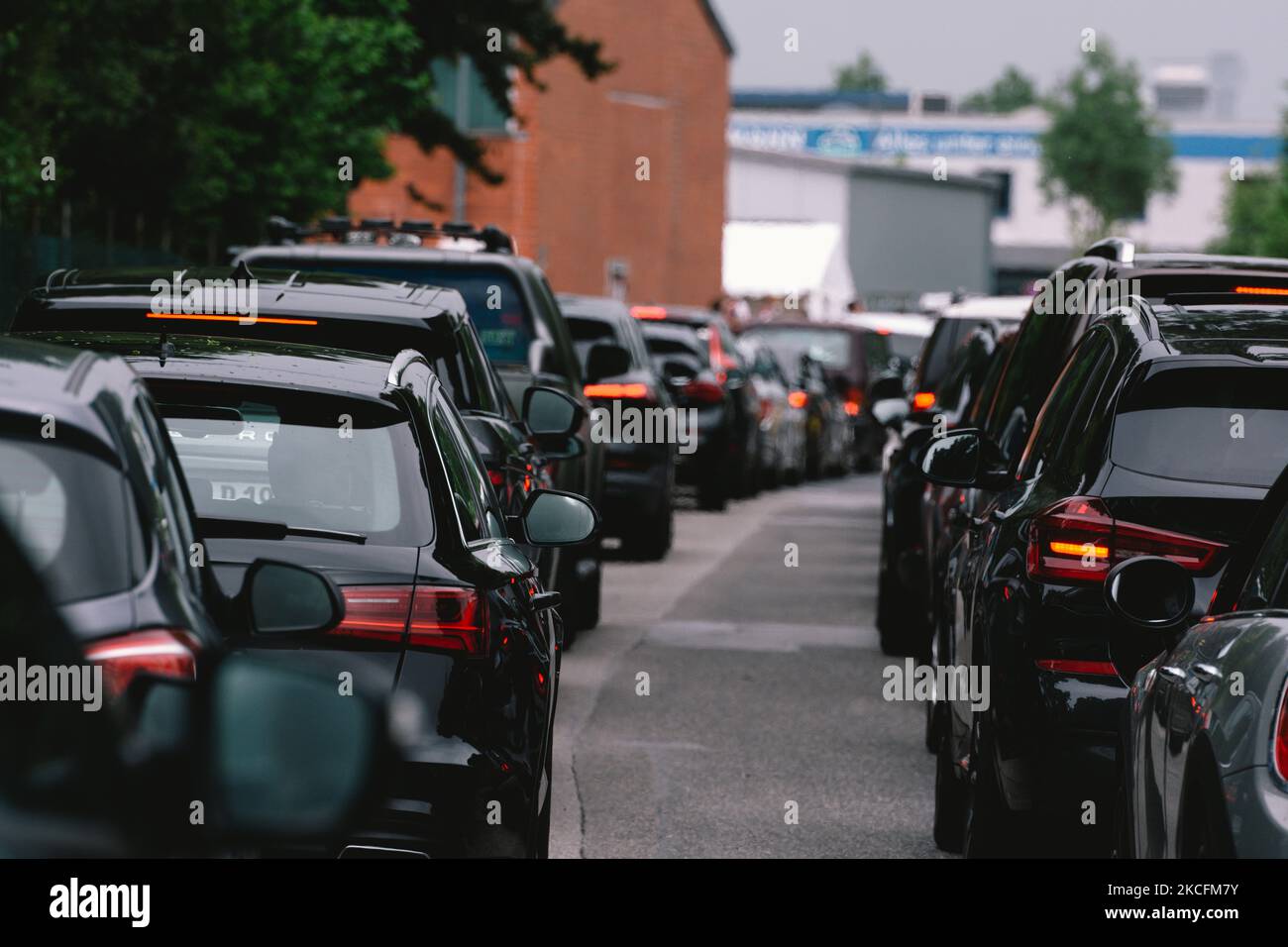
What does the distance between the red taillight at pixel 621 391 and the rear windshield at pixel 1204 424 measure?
10.8 meters

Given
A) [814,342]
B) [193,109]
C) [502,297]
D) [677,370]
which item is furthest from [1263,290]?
[814,342]

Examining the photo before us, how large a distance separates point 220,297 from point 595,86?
45.6 m

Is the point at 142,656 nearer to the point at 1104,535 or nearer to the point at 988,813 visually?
the point at 1104,535

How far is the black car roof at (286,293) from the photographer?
24.5 ft

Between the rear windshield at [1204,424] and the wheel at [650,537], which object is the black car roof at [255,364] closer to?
the rear windshield at [1204,424]

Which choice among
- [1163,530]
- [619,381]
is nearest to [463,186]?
[619,381]

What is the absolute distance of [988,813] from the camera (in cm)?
668

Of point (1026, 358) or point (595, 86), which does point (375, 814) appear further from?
point (595, 86)

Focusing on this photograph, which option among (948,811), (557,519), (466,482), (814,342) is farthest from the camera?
(814,342)

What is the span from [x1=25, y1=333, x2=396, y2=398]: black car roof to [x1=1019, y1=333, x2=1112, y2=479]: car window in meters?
1.95

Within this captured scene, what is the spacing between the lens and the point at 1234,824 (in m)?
4.06

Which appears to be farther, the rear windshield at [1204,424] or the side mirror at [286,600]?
the rear windshield at [1204,424]

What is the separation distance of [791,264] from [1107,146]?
53705mm

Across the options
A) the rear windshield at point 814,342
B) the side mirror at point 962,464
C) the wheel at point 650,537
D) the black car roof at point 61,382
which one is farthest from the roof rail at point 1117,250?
the rear windshield at point 814,342
